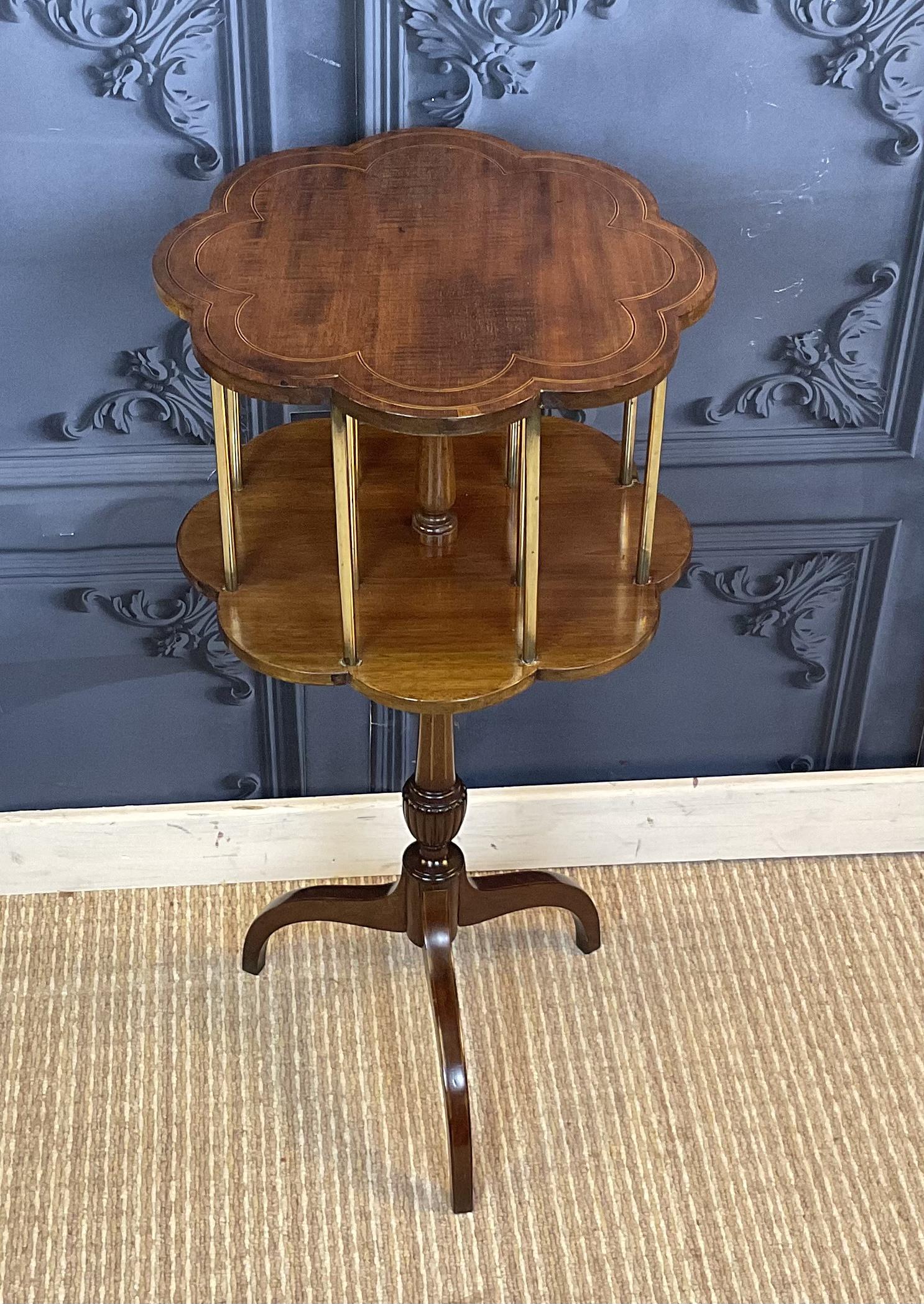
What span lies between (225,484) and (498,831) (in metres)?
0.85

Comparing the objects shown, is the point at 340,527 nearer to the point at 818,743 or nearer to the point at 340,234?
the point at 340,234

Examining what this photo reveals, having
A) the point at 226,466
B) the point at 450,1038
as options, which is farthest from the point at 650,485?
the point at 450,1038

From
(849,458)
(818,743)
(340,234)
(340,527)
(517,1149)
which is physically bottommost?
(517,1149)

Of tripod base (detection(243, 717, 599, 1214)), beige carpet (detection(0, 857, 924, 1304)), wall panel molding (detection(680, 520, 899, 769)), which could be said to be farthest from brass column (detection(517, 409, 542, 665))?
beige carpet (detection(0, 857, 924, 1304))

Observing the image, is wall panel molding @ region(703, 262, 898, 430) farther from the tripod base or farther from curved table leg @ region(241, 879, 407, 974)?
curved table leg @ region(241, 879, 407, 974)

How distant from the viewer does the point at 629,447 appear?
1.39 meters

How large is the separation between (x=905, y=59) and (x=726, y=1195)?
1.28 metres

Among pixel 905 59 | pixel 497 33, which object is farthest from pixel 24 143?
pixel 905 59

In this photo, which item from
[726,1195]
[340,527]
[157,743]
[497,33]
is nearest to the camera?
[340,527]

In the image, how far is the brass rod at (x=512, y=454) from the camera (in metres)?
1.31

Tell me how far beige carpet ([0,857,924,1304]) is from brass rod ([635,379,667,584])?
72 cm

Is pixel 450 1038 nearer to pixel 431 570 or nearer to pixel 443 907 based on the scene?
pixel 443 907

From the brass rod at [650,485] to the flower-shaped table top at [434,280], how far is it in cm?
11

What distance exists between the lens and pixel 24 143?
138 cm
